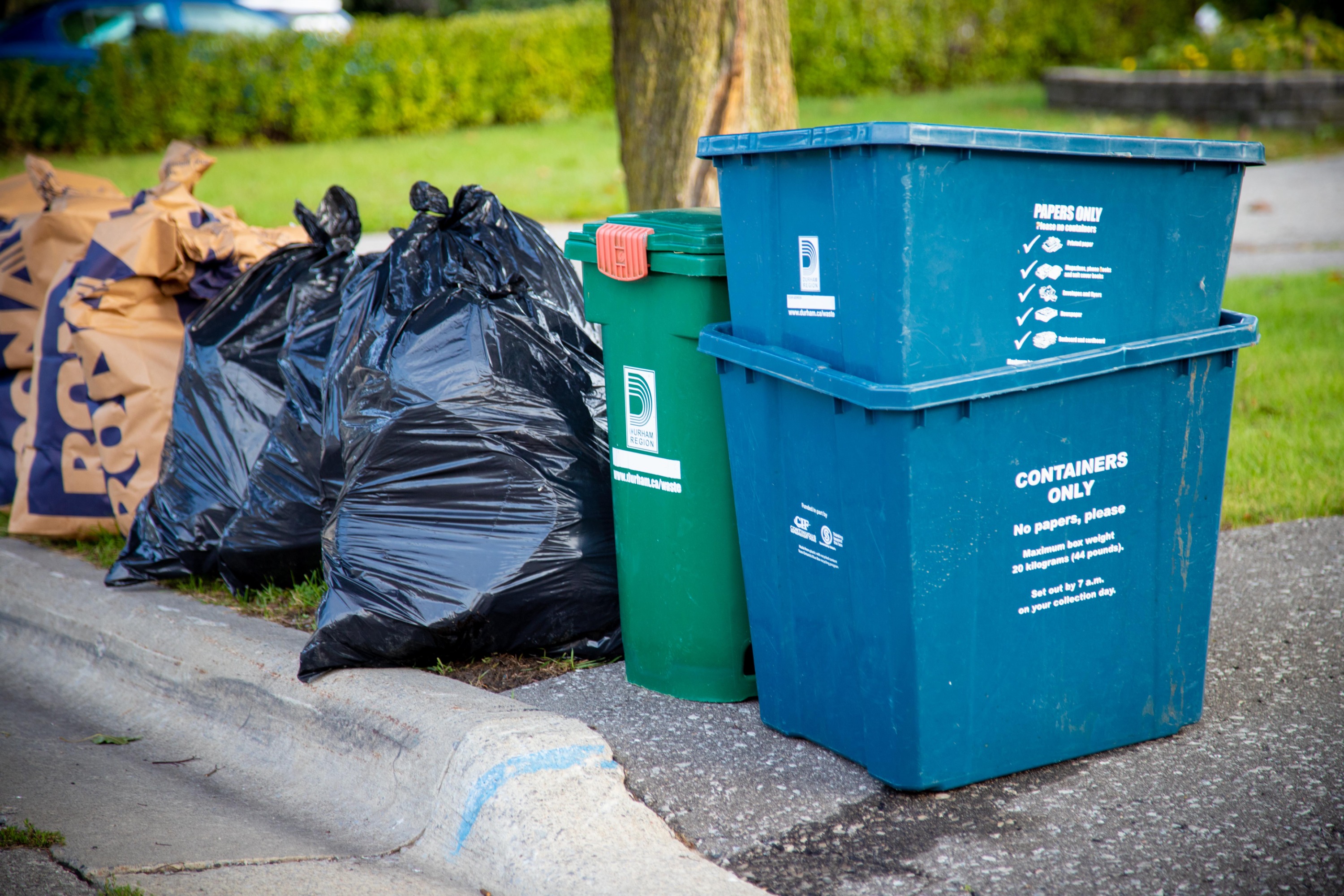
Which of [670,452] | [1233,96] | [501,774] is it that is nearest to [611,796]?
[501,774]

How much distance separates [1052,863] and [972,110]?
13.0 m

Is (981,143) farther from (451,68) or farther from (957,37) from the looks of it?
(957,37)

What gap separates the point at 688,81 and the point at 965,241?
9.18ft

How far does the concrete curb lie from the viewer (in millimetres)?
2281

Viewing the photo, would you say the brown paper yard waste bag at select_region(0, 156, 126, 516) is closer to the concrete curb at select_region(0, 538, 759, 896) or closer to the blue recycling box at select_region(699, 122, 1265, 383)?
the concrete curb at select_region(0, 538, 759, 896)

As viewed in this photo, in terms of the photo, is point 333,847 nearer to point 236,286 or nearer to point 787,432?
point 787,432

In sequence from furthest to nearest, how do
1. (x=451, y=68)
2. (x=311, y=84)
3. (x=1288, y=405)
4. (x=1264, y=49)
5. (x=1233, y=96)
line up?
(x=451, y=68) → (x=311, y=84) → (x=1264, y=49) → (x=1233, y=96) → (x=1288, y=405)

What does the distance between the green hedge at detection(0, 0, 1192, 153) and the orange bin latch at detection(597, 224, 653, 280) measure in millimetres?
12528

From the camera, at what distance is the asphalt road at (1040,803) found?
7.13ft

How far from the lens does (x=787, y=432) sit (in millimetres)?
2490

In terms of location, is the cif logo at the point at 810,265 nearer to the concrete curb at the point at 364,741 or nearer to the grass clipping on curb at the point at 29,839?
the concrete curb at the point at 364,741

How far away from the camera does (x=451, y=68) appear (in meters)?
14.6

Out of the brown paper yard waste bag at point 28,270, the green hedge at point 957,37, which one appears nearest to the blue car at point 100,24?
the green hedge at point 957,37

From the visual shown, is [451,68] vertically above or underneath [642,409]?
above
